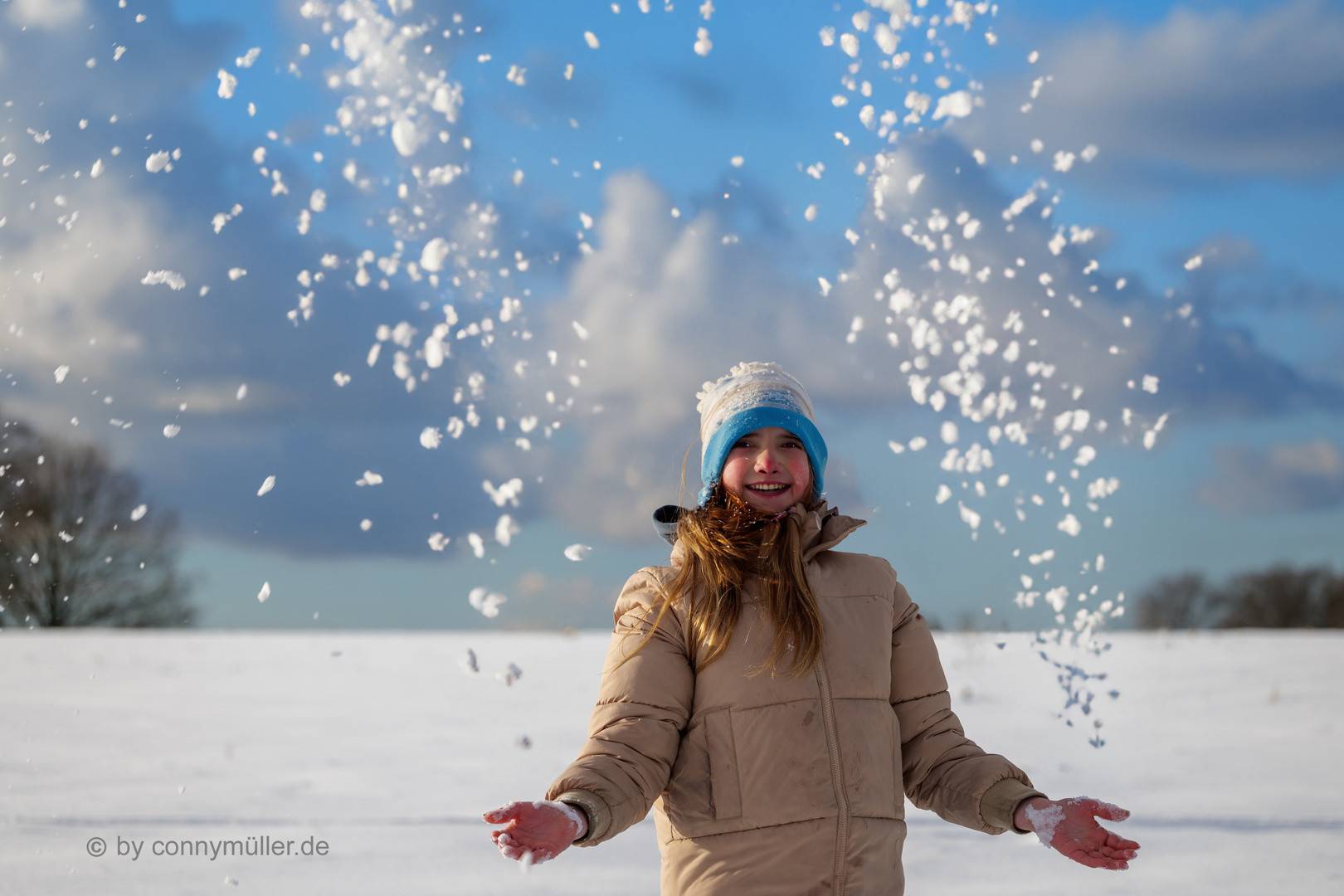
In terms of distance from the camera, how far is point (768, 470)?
2240 mm

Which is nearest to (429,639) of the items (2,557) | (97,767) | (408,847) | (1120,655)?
(2,557)

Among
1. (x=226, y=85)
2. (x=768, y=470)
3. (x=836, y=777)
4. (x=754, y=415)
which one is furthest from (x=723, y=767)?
(x=226, y=85)

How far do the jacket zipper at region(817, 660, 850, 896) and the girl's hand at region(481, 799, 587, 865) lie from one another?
49cm

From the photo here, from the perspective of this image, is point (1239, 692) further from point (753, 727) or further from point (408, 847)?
point (753, 727)

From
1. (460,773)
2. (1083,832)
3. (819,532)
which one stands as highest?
(819,532)

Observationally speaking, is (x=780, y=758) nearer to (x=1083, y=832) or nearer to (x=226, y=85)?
(x=1083, y=832)

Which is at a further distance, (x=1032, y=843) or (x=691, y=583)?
(x=1032, y=843)

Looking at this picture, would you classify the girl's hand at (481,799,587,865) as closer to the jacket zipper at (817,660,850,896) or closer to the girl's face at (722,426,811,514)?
the jacket zipper at (817,660,850,896)

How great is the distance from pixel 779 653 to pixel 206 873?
3119 millimetres

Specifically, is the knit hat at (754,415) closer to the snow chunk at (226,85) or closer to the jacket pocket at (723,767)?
the jacket pocket at (723,767)

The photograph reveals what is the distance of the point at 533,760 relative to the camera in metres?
6.14

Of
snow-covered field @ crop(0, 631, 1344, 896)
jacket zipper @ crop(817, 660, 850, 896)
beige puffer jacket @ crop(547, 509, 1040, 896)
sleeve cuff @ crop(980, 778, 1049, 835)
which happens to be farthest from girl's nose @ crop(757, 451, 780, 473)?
snow-covered field @ crop(0, 631, 1344, 896)

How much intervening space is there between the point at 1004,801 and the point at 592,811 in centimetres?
81

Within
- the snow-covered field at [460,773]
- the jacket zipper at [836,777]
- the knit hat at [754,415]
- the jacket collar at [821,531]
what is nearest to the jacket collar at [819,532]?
the jacket collar at [821,531]
